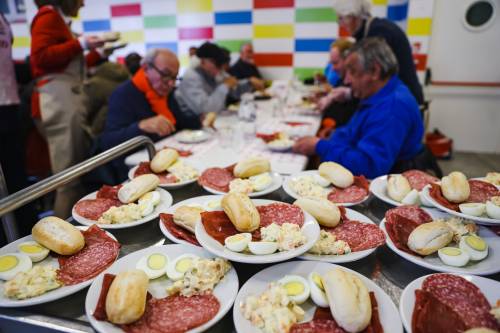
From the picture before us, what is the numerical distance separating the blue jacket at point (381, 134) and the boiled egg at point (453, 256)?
1.00m

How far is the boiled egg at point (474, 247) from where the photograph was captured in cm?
100

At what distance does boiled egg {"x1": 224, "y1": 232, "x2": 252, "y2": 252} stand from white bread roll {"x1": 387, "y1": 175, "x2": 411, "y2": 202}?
696 millimetres

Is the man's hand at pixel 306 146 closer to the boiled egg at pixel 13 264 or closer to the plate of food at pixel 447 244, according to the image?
the plate of food at pixel 447 244

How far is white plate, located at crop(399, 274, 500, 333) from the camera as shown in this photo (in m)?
0.79

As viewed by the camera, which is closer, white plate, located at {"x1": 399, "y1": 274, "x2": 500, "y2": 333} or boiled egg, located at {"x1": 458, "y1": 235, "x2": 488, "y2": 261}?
white plate, located at {"x1": 399, "y1": 274, "x2": 500, "y2": 333}

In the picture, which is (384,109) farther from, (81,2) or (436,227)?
(81,2)

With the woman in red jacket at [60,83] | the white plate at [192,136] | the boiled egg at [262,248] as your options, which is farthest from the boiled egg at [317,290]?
the woman in red jacket at [60,83]

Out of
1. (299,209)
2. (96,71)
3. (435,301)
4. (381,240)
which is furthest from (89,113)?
(435,301)

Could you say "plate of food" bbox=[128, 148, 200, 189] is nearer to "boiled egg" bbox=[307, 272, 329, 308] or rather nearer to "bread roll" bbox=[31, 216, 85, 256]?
"bread roll" bbox=[31, 216, 85, 256]

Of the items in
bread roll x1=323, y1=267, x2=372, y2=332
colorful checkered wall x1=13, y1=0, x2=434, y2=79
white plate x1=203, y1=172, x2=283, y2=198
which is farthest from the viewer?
colorful checkered wall x1=13, y1=0, x2=434, y2=79

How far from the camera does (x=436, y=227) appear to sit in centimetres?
105

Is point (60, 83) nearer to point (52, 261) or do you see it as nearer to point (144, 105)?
point (144, 105)

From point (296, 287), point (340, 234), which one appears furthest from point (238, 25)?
point (296, 287)

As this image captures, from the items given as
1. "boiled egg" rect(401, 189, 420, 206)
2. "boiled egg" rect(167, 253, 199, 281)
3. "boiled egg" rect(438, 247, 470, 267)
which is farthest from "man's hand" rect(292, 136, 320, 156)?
"boiled egg" rect(167, 253, 199, 281)
